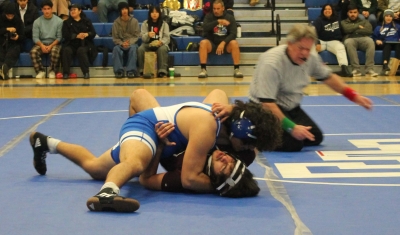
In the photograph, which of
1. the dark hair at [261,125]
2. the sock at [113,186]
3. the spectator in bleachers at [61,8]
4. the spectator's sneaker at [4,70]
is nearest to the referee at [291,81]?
the dark hair at [261,125]

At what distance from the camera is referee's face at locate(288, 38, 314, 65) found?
5.27m

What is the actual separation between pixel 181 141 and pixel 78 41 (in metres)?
9.01

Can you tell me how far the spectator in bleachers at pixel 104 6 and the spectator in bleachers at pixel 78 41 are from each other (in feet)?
3.53

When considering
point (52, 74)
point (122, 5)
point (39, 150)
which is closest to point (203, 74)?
point (122, 5)

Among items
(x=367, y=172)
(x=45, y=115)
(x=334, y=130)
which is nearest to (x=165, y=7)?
(x=45, y=115)

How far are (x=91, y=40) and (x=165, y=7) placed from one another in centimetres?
184

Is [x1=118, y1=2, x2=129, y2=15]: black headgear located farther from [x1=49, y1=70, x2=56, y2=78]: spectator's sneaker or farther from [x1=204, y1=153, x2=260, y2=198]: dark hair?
[x1=204, y1=153, x2=260, y2=198]: dark hair

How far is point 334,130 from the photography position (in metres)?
6.96

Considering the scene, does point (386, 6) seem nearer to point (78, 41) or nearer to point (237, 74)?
point (237, 74)

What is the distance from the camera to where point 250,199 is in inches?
172

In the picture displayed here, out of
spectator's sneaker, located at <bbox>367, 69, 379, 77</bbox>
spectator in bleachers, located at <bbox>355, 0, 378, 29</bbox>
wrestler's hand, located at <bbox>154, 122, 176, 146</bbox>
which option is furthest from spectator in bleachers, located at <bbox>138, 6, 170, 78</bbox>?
wrestler's hand, located at <bbox>154, 122, 176, 146</bbox>

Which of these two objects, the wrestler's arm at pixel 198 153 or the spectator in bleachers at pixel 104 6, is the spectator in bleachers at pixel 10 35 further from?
the wrestler's arm at pixel 198 153

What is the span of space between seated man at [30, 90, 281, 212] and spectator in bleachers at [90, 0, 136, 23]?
9.82m

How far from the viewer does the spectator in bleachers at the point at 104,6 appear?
14.2 meters
